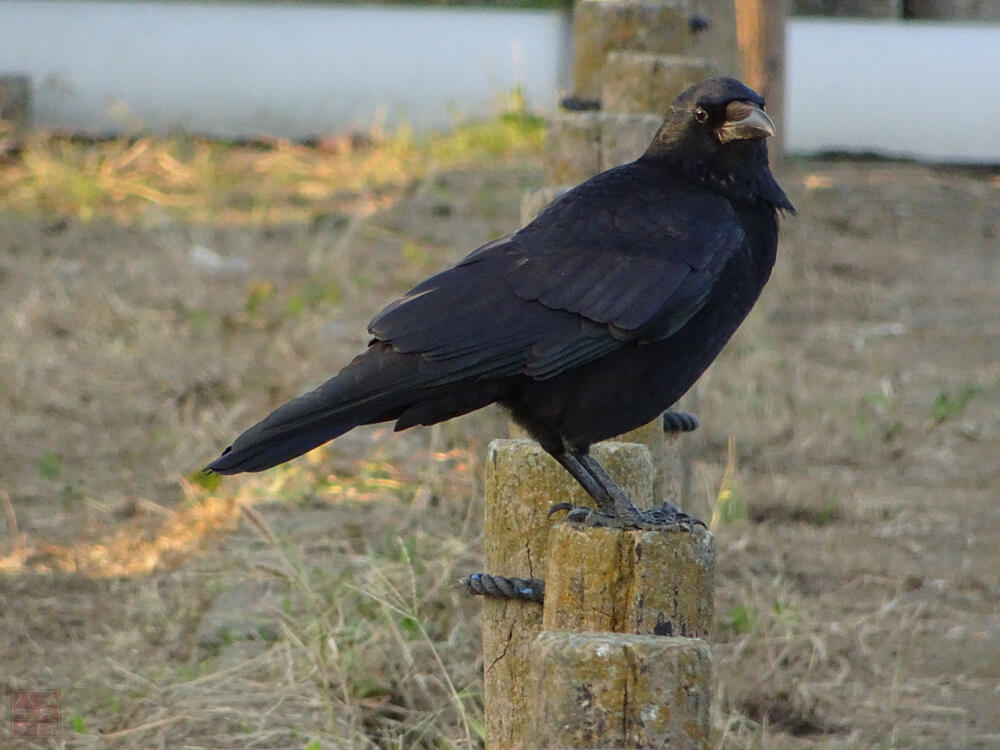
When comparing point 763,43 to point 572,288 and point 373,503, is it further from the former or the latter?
point 572,288

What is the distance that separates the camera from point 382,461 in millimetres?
5102

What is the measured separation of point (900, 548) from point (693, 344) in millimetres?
2072

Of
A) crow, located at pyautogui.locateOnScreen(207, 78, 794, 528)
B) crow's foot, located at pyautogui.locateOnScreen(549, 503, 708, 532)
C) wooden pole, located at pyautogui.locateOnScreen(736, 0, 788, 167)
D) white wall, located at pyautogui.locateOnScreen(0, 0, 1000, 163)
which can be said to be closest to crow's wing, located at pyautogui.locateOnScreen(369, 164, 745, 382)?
crow, located at pyautogui.locateOnScreen(207, 78, 794, 528)

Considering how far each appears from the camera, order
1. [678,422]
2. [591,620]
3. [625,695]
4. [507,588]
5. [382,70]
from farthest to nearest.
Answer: [382,70]
[678,422]
[507,588]
[591,620]
[625,695]

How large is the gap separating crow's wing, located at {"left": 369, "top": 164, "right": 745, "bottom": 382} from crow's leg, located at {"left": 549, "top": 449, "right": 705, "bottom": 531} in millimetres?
178

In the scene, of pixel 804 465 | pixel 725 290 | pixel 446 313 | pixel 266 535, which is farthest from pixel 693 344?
pixel 804 465

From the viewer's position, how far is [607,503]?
2754 mm

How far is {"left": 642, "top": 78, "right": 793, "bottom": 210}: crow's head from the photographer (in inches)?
123

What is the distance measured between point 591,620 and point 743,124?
132cm

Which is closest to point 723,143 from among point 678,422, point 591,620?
point 678,422

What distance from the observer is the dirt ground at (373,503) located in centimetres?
354

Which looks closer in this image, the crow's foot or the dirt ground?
the crow's foot

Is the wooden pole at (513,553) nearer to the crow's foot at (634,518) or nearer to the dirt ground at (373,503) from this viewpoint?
the crow's foot at (634,518)

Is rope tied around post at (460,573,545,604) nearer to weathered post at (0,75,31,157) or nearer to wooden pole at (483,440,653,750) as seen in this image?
wooden pole at (483,440,653,750)
